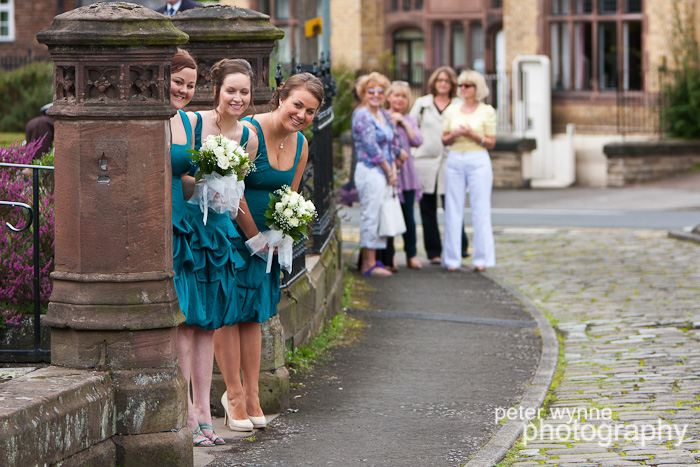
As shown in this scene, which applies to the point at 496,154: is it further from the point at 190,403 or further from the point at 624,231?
the point at 190,403

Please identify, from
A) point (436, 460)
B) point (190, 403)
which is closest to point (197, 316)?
point (190, 403)

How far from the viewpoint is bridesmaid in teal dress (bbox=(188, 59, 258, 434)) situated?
582 cm

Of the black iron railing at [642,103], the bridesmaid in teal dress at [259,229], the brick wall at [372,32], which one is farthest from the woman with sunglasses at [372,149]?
the brick wall at [372,32]

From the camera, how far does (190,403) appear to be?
19.7ft

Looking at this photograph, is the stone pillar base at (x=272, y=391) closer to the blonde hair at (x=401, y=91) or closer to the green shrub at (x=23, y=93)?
the blonde hair at (x=401, y=91)

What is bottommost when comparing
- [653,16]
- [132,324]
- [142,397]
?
[142,397]

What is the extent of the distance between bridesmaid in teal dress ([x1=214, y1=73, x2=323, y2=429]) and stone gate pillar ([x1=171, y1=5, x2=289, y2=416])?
0.38 m

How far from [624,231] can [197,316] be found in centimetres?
1062

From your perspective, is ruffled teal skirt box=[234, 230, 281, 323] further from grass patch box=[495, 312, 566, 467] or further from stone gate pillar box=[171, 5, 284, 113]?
grass patch box=[495, 312, 566, 467]

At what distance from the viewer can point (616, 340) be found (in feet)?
29.3

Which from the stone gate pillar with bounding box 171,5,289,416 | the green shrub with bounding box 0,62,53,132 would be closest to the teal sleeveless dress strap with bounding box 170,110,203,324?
the stone gate pillar with bounding box 171,5,289,416

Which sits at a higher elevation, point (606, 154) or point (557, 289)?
point (606, 154)

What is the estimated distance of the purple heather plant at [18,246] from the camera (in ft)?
21.3

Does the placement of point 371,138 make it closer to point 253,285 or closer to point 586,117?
point 253,285
